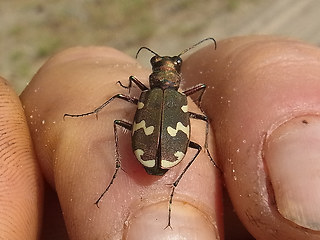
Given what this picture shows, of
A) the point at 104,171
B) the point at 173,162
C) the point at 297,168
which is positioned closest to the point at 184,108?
the point at 173,162

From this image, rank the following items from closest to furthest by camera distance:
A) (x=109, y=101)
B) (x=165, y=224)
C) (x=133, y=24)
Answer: (x=165, y=224) < (x=109, y=101) < (x=133, y=24)

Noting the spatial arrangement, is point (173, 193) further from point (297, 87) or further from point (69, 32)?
point (69, 32)

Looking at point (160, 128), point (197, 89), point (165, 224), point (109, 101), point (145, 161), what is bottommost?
point (165, 224)

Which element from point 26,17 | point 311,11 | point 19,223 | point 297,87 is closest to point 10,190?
point 19,223

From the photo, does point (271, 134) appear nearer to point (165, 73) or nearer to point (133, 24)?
point (165, 73)

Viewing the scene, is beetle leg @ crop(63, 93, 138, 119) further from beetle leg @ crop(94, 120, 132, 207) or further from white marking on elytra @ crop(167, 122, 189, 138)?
white marking on elytra @ crop(167, 122, 189, 138)

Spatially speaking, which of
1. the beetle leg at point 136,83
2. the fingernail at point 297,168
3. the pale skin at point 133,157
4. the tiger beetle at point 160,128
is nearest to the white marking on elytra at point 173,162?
the tiger beetle at point 160,128
